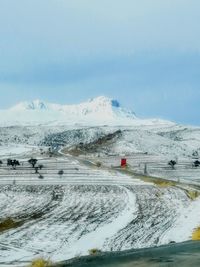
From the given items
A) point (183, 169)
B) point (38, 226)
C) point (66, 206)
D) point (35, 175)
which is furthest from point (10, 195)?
point (183, 169)

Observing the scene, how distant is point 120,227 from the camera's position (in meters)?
34.0

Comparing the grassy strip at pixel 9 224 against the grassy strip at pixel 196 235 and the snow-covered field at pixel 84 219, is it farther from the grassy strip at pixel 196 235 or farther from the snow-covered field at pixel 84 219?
the grassy strip at pixel 196 235

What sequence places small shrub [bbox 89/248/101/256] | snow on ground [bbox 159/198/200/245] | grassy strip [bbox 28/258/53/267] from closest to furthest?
grassy strip [bbox 28/258/53/267] < small shrub [bbox 89/248/101/256] < snow on ground [bbox 159/198/200/245]

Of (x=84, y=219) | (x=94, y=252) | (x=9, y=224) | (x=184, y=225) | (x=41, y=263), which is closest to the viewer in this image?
(x=41, y=263)

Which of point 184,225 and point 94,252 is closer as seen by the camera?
point 94,252

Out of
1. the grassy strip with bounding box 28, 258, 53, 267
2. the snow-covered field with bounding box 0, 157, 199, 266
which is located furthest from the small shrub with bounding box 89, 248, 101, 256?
the grassy strip with bounding box 28, 258, 53, 267

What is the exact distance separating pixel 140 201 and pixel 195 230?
17226 mm

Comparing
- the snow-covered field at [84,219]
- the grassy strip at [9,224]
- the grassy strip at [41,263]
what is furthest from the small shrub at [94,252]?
the grassy strip at [9,224]

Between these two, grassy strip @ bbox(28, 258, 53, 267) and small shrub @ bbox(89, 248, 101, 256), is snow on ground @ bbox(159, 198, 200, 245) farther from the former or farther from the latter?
grassy strip @ bbox(28, 258, 53, 267)

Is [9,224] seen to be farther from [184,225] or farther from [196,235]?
[196,235]

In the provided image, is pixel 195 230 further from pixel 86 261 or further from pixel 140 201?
pixel 140 201

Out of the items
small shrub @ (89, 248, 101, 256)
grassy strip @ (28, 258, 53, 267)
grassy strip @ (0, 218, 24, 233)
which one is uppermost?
grassy strip @ (28, 258, 53, 267)

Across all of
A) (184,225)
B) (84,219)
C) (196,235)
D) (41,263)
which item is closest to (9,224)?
(84,219)

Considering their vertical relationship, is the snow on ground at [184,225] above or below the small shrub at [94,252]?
above
